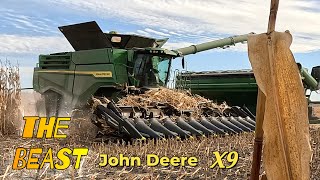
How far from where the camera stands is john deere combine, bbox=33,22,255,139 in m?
7.36

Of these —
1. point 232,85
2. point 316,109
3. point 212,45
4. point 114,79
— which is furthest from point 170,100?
point 316,109

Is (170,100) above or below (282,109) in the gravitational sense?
below

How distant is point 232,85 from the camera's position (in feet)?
41.8

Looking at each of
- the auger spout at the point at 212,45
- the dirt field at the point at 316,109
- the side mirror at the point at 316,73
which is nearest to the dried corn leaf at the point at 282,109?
the auger spout at the point at 212,45

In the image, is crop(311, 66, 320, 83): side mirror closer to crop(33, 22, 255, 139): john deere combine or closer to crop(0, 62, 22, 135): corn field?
crop(33, 22, 255, 139): john deere combine

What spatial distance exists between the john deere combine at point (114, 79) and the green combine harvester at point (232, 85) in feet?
8.68

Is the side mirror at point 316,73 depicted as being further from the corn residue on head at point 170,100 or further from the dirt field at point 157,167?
the dirt field at point 157,167

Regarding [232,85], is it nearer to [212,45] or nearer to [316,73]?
[212,45]

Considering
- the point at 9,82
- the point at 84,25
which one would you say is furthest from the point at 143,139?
the point at 84,25

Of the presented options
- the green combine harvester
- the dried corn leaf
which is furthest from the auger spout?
the dried corn leaf

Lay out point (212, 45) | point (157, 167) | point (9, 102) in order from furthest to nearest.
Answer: point (212, 45) → point (9, 102) → point (157, 167)

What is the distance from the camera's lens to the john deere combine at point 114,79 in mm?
7359

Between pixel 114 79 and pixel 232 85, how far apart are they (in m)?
4.58

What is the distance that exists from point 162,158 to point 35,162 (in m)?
1.38
